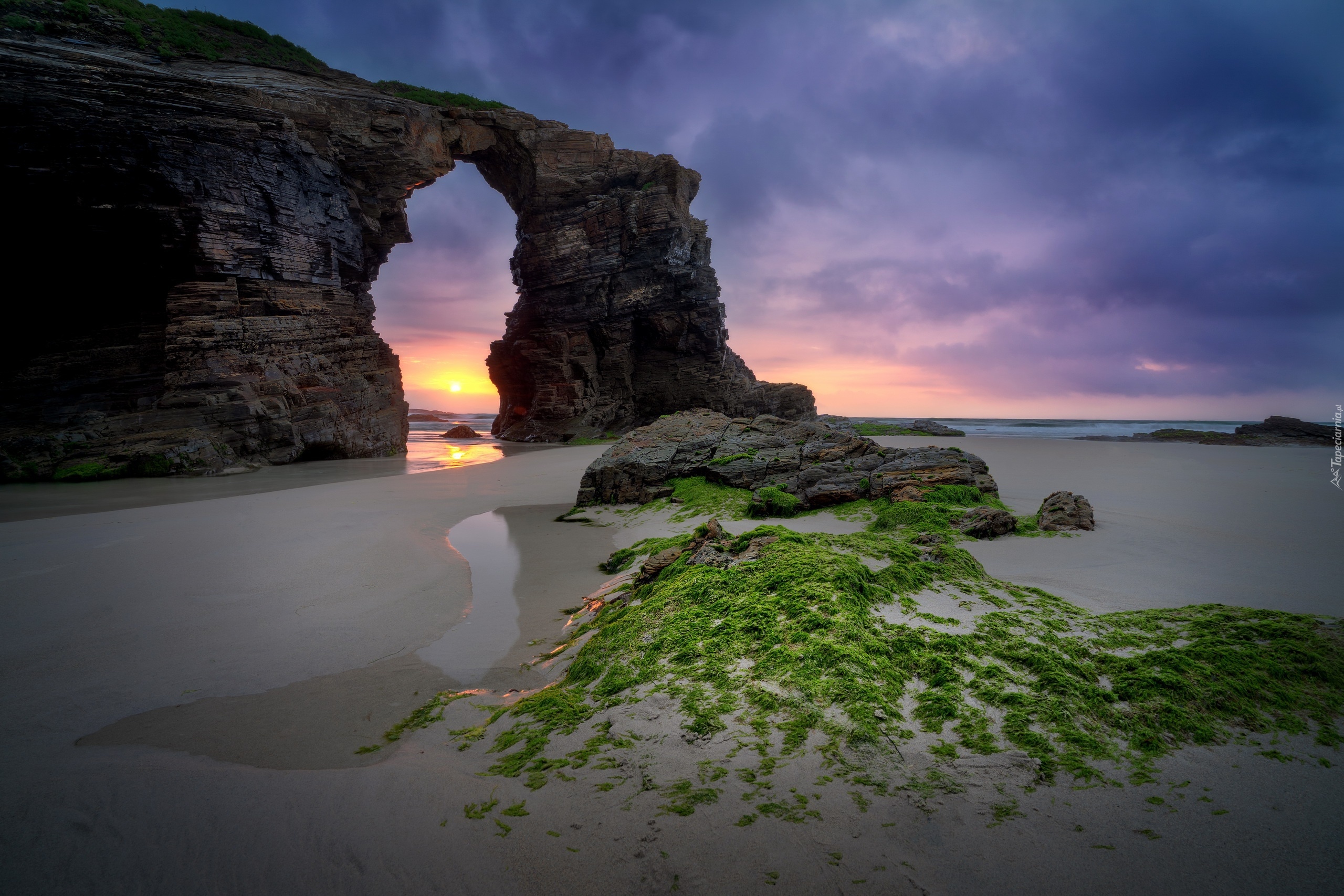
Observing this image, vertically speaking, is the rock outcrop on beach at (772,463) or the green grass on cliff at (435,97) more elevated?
the green grass on cliff at (435,97)

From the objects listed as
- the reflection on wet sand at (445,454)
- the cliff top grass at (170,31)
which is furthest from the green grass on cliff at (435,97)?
the reflection on wet sand at (445,454)

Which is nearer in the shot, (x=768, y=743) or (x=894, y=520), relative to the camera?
(x=768, y=743)

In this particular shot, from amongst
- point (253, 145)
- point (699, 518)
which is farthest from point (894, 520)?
point (253, 145)

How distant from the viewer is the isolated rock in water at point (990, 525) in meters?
5.02

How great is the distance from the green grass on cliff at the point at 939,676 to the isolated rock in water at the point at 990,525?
6.54 feet

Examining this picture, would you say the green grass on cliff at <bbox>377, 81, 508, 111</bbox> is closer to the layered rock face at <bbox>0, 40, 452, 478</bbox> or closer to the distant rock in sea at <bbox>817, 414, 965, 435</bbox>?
the layered rock face at <bbox>0, 40, 452, 478</bbox>

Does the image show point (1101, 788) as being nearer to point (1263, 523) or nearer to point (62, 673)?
point (62, 673)

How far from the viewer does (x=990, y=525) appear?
5.04 m

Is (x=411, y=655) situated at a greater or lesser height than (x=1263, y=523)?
lesser

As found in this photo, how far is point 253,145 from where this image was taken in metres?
16.3

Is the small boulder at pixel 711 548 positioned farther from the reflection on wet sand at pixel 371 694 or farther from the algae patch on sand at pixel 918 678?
the reflection on wet sand at pixel 371 694

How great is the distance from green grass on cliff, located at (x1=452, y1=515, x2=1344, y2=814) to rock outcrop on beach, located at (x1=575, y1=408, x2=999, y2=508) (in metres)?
3.73

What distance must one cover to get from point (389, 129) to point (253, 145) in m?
5.37

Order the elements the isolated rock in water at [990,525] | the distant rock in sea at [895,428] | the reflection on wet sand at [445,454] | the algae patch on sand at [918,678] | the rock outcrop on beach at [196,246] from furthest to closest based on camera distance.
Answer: the distant rock in sea at [895,428], the reflection on wet sand at [445,454], the rock outcrop on beach at [196,246], the isolated rock in water at [990,525], the algae patch on sand at [918,678]
